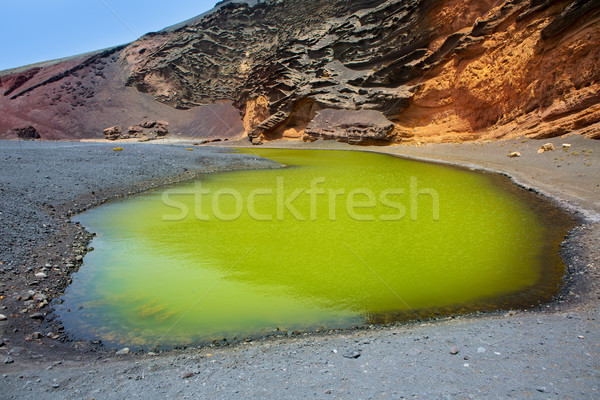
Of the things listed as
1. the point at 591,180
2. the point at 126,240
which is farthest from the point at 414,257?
the point at 591,180

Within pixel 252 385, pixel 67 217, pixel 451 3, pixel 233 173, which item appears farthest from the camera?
pixel 451 3

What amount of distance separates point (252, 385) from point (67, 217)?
8.02 meters

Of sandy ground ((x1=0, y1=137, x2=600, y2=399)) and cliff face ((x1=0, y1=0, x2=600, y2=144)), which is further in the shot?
cliff face ((x1=0, y1=0, x2=600, y2=144))

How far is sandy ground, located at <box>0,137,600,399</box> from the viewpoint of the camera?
2904mm

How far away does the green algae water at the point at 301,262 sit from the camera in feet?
15.4

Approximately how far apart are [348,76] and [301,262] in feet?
106

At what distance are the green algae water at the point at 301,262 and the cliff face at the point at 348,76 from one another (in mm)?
11041

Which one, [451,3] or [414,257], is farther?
[451,3]

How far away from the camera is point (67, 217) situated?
8.91 metres

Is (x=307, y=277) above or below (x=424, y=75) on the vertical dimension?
below

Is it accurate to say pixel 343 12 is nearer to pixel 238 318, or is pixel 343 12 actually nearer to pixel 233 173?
pixel 233 173

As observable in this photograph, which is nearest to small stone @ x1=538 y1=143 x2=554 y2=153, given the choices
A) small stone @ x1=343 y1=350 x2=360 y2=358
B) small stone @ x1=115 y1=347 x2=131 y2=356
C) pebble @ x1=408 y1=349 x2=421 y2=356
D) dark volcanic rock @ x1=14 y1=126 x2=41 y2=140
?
pebble @ x1=408 y1=349 x2=421 y2=356

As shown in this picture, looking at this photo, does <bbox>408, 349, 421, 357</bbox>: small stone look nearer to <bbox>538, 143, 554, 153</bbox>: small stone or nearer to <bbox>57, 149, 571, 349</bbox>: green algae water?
<bbox>57, 149, 571, 349</bbox>: green algae water

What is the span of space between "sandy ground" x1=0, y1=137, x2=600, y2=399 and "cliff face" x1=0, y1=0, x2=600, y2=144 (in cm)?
1505
